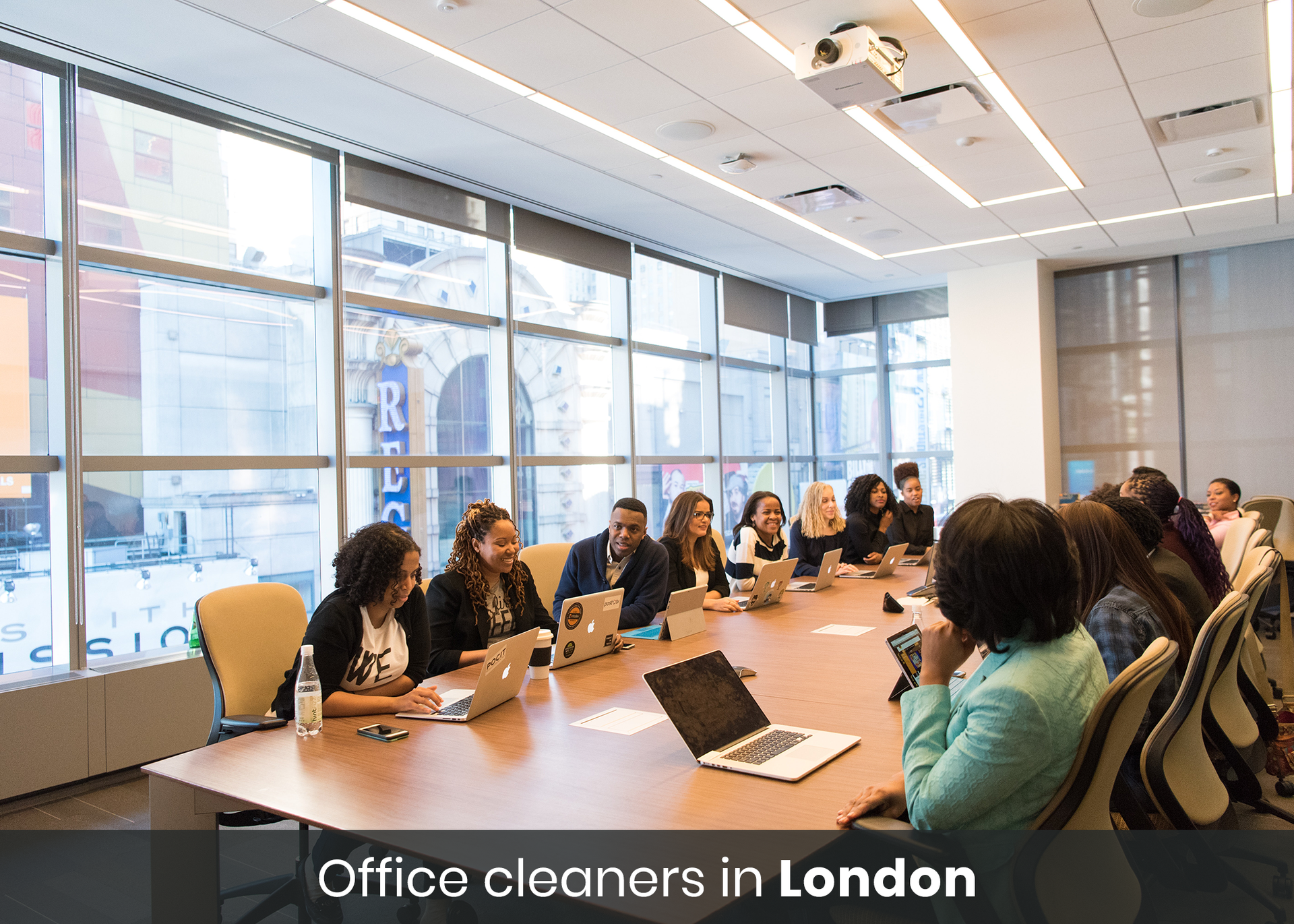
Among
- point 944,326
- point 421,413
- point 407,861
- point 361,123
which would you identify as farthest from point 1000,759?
point 944,326

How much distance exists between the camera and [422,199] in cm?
574

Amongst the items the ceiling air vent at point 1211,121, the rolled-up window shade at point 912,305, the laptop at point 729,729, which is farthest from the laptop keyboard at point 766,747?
the rolled-up window shade at point 912,305

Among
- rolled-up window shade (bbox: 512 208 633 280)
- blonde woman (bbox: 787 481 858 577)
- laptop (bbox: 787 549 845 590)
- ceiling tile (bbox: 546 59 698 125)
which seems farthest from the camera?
rolled-up window shade (bbox: 512 208 633 280)

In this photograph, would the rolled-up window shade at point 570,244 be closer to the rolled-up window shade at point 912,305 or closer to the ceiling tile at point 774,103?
the ceiling tile at point 774,103

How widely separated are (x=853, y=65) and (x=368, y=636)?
2995 millimetres

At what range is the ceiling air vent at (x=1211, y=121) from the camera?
190 inches

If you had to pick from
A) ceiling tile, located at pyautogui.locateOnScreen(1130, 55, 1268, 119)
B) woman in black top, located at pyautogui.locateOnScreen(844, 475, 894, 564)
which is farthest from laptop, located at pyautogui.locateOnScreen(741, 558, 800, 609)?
ceiling tile, located at pyautogui.locateOnScreen(1130, 55, 1268, 119)

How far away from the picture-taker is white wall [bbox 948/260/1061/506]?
8523mm

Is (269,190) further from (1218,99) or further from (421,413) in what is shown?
(1218,99)

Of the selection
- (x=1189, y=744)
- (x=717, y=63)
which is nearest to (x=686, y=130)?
(x=717, y=63)

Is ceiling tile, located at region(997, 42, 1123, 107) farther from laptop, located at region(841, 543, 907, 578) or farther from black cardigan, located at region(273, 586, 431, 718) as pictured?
black cardigan, located at region(273, 586, 431, 718)

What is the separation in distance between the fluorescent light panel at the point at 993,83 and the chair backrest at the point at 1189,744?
106 inches

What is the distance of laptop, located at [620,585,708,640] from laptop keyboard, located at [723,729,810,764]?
132 cm

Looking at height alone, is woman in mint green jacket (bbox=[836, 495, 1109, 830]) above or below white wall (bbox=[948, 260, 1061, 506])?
below
